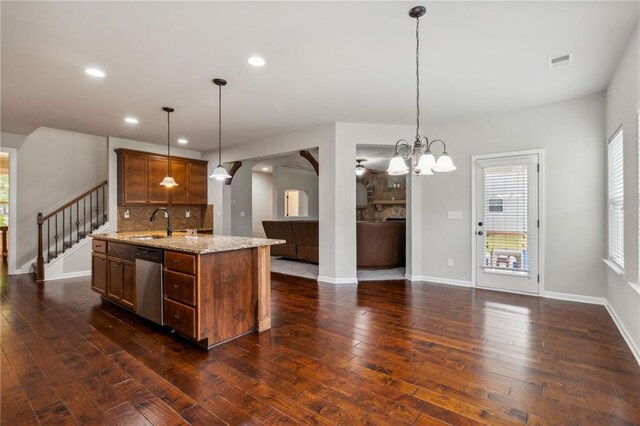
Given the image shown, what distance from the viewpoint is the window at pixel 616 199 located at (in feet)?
10.6

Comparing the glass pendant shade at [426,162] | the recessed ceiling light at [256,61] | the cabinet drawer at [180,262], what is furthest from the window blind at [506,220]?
the cabinet drawer at [180,262]

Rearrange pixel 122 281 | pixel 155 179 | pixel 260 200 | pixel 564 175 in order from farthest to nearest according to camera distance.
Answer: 1. pixel 260 200
2. pixel 155 179
3. pixel 564 175
4. pixel 122 281

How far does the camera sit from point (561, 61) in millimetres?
3074

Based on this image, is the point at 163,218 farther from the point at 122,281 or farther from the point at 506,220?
the point at 506,220

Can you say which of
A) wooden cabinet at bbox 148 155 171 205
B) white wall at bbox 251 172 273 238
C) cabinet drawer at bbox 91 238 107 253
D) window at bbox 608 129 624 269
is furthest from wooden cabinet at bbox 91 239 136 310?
white wall at bbox 251 172 273 238

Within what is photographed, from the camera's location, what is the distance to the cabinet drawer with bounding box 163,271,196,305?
105 inches

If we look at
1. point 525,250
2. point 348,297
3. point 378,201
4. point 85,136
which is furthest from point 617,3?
point 378,201

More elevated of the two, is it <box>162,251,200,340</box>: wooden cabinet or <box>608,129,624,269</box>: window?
<box>608,129,624,269</box>: window

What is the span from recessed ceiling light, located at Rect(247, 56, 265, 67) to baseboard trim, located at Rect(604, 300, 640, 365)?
13.5 ft

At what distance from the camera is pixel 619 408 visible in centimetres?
188

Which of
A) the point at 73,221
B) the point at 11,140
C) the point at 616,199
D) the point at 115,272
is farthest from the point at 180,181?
the point at 616,199

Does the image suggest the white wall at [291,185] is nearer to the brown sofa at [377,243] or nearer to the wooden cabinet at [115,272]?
the brown sofa at [377,243]

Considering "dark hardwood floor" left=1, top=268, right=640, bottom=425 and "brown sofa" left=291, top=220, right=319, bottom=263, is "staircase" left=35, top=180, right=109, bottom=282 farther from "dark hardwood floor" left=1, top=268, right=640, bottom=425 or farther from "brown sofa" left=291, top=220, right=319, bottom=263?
"brown sofa" left=291, top=220, right=319, bottom=263

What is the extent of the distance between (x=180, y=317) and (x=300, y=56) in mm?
2659
